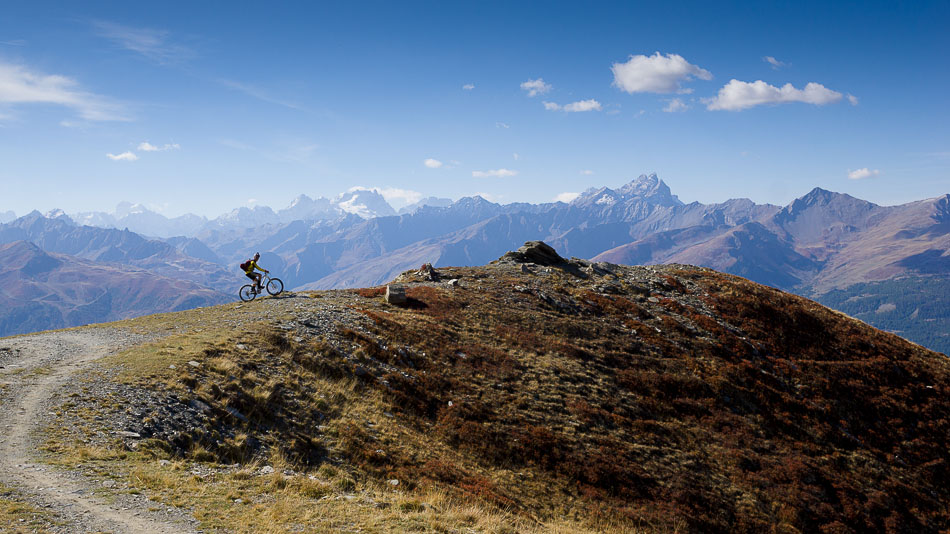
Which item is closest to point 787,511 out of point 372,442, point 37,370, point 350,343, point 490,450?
point 490,450

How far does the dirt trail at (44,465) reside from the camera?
11.9 m

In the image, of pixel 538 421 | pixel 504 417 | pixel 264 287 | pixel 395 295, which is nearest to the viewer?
pixel 504 417

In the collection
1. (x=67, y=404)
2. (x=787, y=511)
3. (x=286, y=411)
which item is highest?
(x=67, y=404)

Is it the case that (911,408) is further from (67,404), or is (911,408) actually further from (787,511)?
(67,404)

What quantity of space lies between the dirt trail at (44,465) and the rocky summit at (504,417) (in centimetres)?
44

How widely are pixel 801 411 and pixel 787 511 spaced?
12763 mm

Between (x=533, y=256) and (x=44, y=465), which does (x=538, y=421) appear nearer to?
(x=44, y=465)

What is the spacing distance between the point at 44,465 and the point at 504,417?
64.3 feet

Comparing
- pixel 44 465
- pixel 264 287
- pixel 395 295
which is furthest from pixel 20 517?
pixel 264 287

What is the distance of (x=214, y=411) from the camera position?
19078mm

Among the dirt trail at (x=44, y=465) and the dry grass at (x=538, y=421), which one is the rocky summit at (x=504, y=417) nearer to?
the dry grass at (x=538, y=421)

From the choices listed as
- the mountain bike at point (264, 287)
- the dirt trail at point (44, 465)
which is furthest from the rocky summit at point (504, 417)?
the mountain bike at point (264, 287)

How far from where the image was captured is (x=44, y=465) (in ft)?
45.5

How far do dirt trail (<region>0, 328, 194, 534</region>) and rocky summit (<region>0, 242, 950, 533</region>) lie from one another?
44cm
